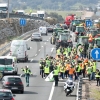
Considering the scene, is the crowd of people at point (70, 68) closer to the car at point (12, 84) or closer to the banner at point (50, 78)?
the banner at point (50, 78)

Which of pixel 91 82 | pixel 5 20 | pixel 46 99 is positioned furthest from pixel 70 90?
pixel 5 20

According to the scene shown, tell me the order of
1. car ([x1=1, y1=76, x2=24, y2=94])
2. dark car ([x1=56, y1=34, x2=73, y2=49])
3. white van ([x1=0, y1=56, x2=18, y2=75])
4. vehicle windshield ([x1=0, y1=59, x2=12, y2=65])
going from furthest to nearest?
dark car ([x1=56, y1=34, x2=73, y2=49]) < vehicle windshield ([x1=0, y1=59, x2=12, y2=65]) < white van ([x1=0, y1=56, x2=18, y2=75]) < car ([x1=1, y1=76, x2=24, y2=94])

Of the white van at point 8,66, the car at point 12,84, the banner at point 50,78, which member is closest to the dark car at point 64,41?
the white van at point 8,66

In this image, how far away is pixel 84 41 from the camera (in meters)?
62.5

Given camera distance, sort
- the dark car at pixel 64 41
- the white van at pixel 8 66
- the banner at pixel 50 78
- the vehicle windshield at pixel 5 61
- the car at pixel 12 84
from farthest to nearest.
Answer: the dark car at pixel 64 41, the vehicle windshield at pixel 5 61, the white van at pixel 8 66, the banner at pixel 50 78, the car at pixel 12 84

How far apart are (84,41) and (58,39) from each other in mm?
7519

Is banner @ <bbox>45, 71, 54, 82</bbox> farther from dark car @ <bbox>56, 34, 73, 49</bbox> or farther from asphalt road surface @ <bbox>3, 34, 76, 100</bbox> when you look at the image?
dark car @ <bbox>56, 34, 73, 49</bbox>

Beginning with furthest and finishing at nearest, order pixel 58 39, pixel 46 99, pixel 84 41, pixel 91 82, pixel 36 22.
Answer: pixel 36 22
pixel 58 39
pixel 84 41
pixel 91 82
pixel 46 99

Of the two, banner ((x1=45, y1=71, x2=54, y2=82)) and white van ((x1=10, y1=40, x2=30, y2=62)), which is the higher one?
white van ((x1=10, y1=40, x2=30, y2=62))

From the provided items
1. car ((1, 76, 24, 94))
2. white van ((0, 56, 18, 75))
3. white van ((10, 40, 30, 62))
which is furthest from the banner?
white van ((10, 40, 30, 62))

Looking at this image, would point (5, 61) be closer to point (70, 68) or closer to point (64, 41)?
point (70, 68)

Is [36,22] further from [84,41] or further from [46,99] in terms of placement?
[46,99]

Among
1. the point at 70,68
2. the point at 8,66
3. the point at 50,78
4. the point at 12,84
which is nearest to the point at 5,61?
the point at 8,66

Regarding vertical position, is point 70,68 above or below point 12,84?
above
